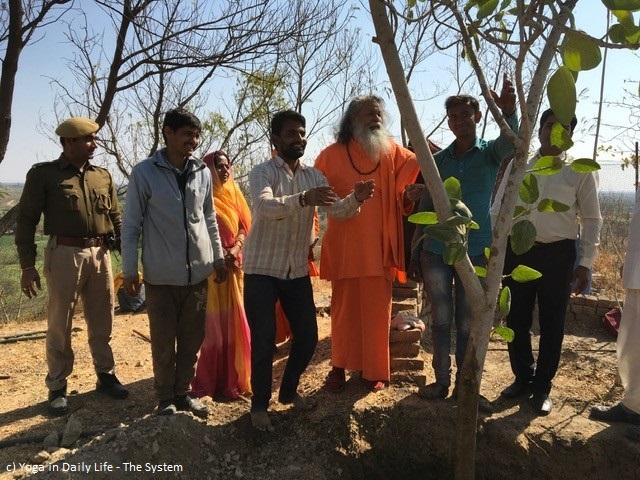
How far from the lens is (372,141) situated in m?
3.06

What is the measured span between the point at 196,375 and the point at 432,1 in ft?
8.64

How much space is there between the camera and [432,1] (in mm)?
1705

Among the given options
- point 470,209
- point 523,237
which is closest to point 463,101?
point 470,209

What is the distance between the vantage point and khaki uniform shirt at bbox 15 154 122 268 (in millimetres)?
3070

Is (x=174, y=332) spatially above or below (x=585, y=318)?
above

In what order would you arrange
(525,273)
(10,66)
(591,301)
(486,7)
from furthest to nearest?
(591,301), (10,66), (525,273), (486,7)

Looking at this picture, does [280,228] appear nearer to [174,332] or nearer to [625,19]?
[174,332]

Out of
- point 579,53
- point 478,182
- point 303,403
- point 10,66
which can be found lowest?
point 303,403

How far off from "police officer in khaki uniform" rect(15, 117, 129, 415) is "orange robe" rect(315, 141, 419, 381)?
152 centimetres

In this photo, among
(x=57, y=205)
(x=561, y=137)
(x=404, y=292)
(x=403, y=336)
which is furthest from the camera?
(x=404, y=292)

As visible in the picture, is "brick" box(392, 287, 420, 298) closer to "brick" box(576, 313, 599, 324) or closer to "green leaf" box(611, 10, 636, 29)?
"brick" box(576, 313, 599, 324)

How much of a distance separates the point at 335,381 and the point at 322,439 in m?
Answer: 0.52

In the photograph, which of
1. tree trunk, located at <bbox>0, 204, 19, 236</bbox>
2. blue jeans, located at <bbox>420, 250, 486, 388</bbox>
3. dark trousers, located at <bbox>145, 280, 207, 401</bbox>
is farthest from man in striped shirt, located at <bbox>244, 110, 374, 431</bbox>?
tree trunk, located at <bbox>0, 204, 19, 236</bbox>

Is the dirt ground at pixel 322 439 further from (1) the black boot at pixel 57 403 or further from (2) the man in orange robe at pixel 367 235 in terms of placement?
(2) the man in orange robe at pixel 367 235
